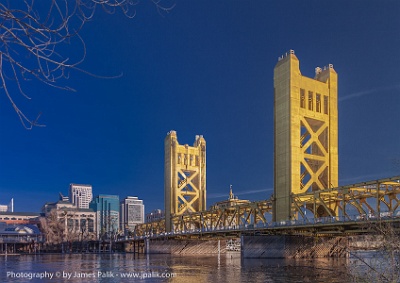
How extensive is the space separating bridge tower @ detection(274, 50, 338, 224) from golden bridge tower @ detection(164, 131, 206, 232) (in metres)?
38.6

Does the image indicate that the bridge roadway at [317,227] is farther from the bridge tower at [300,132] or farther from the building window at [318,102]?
the building window at [318,102]

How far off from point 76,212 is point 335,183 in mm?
132009

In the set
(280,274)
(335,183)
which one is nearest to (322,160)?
(335,183)

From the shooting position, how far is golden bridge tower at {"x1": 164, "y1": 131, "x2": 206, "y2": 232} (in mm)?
93375

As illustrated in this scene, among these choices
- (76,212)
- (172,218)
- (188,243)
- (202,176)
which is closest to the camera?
(188,243)

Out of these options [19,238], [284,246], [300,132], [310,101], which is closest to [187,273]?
[284,246]

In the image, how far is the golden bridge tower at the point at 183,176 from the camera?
93.4 metres

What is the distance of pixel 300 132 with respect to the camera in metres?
56.5

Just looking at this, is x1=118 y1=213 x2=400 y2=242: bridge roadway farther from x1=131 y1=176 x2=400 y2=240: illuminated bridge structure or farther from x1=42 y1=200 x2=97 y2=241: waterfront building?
x1=42 y1=200 x2=97 y2=241: waterfront building

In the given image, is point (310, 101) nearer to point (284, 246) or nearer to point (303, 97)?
point (303, 97)

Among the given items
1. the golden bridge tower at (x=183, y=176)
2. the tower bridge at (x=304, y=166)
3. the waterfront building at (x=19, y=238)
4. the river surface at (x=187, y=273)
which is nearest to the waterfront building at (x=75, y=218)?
the waterfront building at (x=19, y=238)

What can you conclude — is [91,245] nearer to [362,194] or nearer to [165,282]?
[362,194]

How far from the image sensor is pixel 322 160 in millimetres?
59156

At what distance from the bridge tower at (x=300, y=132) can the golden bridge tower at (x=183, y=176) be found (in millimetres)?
38619
